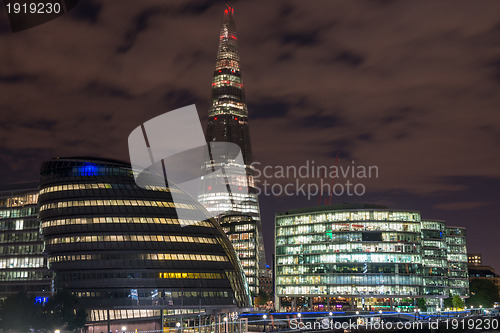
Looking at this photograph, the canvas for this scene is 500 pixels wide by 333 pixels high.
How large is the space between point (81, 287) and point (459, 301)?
124 m

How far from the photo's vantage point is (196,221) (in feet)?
382

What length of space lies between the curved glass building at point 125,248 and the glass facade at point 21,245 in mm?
24706

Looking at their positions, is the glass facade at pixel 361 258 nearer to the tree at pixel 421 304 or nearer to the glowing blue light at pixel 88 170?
the tree at pixel 421 304

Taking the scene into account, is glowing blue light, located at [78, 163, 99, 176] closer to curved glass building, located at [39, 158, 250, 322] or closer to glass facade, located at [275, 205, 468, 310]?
curved glass building, located at [39, 158, 250, 322]

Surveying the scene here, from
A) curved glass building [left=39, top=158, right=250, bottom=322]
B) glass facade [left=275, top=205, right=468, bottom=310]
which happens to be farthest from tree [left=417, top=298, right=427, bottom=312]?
curved glass building [left=39, top=158, right=250, bottom=322]

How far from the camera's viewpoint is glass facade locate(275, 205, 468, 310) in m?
168

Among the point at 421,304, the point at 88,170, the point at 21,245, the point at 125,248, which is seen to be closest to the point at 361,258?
the point at 421,304

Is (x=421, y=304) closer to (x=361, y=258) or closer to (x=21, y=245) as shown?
(x=361, y=258)

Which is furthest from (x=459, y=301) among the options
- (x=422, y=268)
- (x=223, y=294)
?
(x=223, y=294)

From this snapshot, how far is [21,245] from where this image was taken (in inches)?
5453

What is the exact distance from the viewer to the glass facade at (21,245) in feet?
444

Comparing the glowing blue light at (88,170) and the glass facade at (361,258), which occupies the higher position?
the glowing blue light at (88,170)

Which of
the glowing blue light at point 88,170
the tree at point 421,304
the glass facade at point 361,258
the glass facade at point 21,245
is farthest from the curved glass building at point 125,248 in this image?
the tree at point 421,304

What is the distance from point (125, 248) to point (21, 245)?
45185 millimetres
